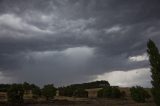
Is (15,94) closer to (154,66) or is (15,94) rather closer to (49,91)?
(49,91)

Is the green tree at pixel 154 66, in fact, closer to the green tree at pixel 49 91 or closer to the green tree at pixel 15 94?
the green tree at pixel 15 94

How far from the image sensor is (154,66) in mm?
75125

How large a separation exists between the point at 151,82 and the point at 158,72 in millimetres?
3531

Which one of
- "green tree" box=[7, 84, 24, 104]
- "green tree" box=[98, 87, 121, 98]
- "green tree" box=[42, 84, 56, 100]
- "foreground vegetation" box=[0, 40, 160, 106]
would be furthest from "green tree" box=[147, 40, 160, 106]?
"green tree" box=[98, 87, 121, 98]

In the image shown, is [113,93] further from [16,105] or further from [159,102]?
[159,102]

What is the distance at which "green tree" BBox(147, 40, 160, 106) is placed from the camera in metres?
69.4

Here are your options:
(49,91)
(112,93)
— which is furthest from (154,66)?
(112,93)

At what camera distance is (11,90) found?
372 feet

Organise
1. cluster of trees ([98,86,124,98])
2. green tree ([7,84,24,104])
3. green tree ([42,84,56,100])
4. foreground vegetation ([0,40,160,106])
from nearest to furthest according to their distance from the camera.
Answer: foreground vegetation ([0,40,160,106]), green tree ([7,84,24,104]), green tree ([42,84,56,100]), cluster of trees ([98,86,124,98])

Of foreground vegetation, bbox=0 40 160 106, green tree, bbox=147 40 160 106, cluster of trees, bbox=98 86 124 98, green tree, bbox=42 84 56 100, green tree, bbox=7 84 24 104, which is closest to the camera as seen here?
green tree, bbox=147 40 160 106

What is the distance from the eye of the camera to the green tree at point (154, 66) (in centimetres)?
6938

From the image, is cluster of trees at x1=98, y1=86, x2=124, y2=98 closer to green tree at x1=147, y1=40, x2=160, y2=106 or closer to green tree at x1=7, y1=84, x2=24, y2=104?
green tree at x1=7, y1=84, x2=24, y2=104

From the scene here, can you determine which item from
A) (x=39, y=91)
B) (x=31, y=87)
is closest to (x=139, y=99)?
(x=39, y=91)

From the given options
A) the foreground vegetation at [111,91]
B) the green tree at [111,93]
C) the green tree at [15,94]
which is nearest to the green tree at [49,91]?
the foreground vegetation at [111,91]
